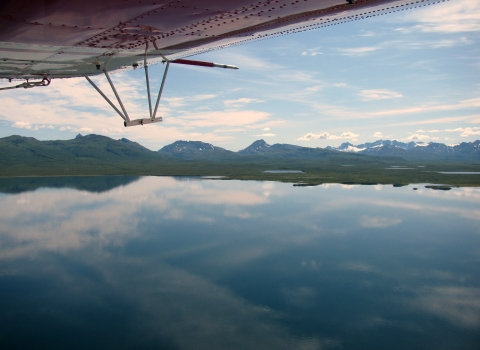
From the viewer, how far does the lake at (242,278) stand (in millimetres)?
18859

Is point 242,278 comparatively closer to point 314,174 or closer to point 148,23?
point 148,23

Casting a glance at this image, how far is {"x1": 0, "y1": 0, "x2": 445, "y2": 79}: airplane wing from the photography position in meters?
6.85

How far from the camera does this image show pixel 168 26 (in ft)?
27.7

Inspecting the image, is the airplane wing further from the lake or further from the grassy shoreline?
the grassy shoreline

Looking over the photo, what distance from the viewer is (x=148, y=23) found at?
8.01 meters

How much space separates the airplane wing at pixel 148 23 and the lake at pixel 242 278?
14957mm

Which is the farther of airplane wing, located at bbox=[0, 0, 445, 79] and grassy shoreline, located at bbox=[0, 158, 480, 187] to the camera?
grassy shoreline, located at bbox=[0, 158, 480, 187]

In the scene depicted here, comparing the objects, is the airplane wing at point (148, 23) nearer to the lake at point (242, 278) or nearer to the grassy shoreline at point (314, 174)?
the lake at point (242, 278)

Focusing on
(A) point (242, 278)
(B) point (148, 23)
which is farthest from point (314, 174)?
(B) point (148, 23)

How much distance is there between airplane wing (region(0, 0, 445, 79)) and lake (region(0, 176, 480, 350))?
49.1 ft

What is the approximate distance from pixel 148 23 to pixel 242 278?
2181 centimetres

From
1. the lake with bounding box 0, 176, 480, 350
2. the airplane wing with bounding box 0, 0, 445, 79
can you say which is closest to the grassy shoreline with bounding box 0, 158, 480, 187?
the lake with bounding box 0, 176, 480, 350

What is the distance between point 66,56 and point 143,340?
14.7 meters

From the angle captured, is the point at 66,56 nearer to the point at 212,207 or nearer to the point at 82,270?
the point at 82,270
